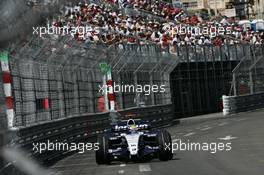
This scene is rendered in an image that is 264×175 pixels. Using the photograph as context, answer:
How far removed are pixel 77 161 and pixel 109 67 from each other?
781 centimetres

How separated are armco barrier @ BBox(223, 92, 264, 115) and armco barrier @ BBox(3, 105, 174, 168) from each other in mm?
8208

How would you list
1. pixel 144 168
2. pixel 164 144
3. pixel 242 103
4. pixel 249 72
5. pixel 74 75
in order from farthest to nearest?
pixel 249 72 < pixel 242 103 < pixel 74 75 < pixel 164 144 < pixel 144 168

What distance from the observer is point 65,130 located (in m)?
19.6

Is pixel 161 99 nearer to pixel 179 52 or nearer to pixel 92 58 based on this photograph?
pixel 179 52

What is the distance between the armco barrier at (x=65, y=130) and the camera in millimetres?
14585

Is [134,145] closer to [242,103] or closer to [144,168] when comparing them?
[144,168]

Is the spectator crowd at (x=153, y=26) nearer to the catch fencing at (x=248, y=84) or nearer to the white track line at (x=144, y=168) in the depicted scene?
the catch fencing at (x=248, y=84)

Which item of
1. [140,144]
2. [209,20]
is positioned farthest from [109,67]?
[209,20]

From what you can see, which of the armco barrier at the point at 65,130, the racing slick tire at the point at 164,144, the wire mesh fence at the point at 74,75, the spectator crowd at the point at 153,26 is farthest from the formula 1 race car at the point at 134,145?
the spectator crowd at the point at 153,26

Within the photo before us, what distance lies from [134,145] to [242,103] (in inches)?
1004

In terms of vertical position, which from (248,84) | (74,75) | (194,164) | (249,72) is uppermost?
(74,75)

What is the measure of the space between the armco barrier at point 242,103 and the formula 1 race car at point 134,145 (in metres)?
22.3

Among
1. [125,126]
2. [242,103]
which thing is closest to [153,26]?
[242,103]

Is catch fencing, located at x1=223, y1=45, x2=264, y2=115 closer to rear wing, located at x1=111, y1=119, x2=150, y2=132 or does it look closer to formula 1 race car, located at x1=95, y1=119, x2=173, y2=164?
rear wing, located at x1=111, y1=119, x2=150, y2=132
